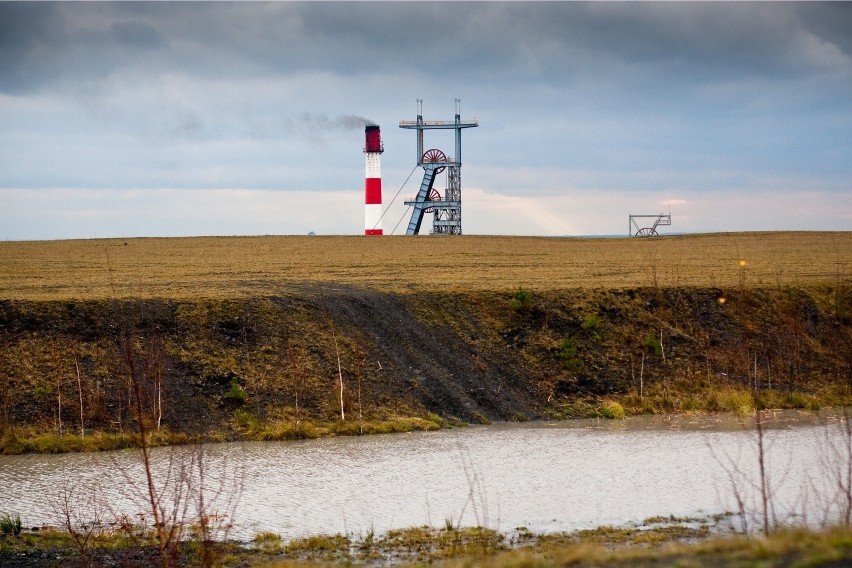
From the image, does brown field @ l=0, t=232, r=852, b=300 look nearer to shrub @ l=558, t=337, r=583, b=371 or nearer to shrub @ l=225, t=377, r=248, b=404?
shrub @ l=225, t=377, r=248, b=404

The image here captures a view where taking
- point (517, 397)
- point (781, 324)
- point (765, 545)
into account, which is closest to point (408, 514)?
point (765, 545)

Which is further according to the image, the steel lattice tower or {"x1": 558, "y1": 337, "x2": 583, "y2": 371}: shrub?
the steel lattice tower

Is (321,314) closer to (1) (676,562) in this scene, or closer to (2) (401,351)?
(2) (401,351)

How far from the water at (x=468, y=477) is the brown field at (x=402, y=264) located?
7662 mm

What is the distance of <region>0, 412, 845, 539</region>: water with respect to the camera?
19656 mm

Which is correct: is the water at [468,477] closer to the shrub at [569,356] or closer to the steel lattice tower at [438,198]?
the shrub at [569,356]

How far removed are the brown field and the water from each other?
766 centimetres

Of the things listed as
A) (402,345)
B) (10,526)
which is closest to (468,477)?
(10,526)

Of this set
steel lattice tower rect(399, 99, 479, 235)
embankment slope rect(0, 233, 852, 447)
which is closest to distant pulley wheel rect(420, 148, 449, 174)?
steel lattice tower rect(399, 99, 479, 235)

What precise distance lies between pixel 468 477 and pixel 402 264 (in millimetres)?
33952

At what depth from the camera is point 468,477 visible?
22.1m

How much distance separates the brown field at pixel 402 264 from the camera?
43.8m

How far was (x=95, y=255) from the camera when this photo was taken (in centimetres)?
6247

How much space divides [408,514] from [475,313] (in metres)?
20.8
